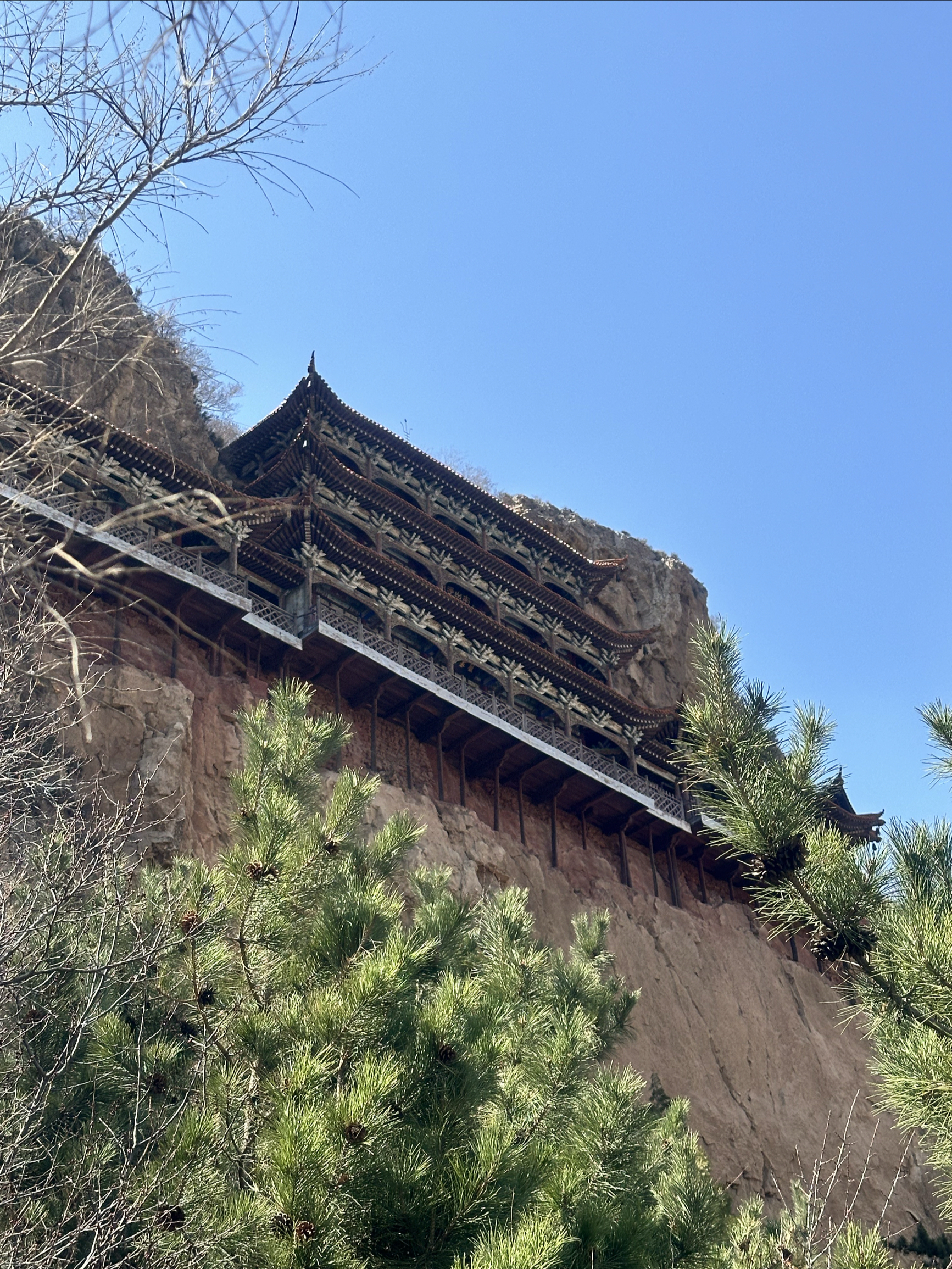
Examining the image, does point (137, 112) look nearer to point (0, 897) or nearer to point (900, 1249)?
point (0, 897)

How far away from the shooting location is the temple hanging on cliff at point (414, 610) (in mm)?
17219

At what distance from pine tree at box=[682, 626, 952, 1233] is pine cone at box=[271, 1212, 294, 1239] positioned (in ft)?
7.22

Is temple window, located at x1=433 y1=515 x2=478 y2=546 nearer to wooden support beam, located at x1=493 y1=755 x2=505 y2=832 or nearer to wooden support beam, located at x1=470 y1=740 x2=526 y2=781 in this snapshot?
wooden support beam, located at x1=470 y1=740 x2=526 y2=781

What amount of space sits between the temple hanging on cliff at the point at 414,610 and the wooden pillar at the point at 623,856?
0.20ft

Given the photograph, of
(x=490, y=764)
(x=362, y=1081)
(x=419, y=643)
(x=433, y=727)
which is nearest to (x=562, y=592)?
(x=419, y=643)

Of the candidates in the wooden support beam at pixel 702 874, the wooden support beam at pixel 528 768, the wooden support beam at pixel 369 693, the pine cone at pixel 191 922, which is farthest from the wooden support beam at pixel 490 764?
the pine cone at pixel 191 922

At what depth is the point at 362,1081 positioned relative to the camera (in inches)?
189

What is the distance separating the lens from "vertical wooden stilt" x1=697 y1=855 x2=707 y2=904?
77.1ft

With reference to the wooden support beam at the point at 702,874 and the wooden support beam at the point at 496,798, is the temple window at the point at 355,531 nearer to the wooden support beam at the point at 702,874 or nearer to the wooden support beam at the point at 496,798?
the wooden support beam at the point at 496,798

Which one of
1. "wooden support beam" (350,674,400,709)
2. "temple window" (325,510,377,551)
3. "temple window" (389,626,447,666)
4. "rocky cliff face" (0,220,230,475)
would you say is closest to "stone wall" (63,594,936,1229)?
"wooden support beam" (350,674,400,709)

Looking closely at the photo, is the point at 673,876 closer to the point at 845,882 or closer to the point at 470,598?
the point at 470,598

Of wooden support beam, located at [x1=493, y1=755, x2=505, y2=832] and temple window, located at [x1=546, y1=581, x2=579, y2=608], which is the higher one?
temple window, located at [x1=546, y1=581, x2=579, y2=608]

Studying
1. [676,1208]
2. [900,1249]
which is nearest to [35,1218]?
[676,1208]

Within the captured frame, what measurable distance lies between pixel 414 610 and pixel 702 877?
8.13m
